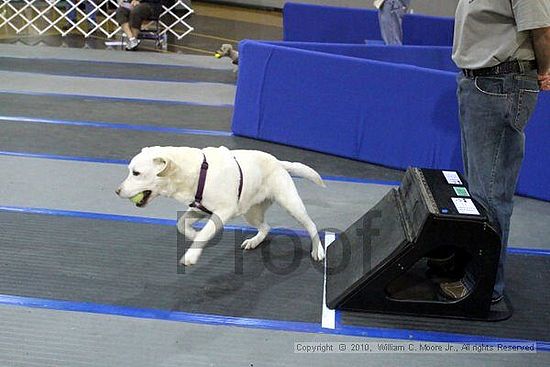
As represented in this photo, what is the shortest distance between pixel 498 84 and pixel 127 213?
271 cm

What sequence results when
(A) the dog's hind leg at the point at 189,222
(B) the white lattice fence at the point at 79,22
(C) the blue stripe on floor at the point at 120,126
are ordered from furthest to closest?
(B) the white lattice fence at the point at 79,22
(C) the blue stripe on floor at the point at 120,126
(A) the dog's hind leg at the point at 189,222

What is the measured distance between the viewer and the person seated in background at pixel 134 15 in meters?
11.3

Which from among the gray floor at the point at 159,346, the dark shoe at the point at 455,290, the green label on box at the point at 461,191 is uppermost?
the green label on box at the point at 461,191

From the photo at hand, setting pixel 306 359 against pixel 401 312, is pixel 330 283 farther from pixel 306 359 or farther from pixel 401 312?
pixel 306 359

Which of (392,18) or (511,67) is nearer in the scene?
(511,67)

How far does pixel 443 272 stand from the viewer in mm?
3740

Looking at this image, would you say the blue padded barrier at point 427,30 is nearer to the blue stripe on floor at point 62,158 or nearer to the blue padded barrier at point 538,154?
the blue padded barrier at point 538,154

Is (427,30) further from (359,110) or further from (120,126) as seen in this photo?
(120,126)

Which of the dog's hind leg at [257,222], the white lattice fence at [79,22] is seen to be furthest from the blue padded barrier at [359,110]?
the white lattice fence at [79,22]

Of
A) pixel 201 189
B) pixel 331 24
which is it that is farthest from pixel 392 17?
pixel 201 189

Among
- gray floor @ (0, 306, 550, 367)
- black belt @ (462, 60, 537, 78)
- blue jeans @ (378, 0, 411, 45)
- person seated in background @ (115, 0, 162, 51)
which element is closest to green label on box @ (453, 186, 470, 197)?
black belt @ (462, 60, 537, 78)

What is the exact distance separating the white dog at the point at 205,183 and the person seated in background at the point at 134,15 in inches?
320

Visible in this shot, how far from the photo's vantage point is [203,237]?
344 centimetres

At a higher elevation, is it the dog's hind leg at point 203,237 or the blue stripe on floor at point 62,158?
the dog's hind leg at point 203,237
